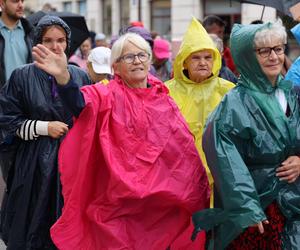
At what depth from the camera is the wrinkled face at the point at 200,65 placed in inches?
204

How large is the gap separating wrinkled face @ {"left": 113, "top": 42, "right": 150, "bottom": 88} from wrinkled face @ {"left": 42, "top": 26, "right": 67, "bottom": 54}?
510 millimetres

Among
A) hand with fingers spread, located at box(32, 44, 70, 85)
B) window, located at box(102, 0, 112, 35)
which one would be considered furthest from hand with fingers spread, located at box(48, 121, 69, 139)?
window, located at box(102, 0, 112, 35)

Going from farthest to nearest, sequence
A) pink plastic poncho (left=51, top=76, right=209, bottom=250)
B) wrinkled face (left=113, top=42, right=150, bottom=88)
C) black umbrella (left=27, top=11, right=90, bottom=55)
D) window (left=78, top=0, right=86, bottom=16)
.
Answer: window (left=78, top=0, right=86, bottom=16)
black umbrella (left=27, top=11, right=90, bottom=55)
wrinkled face (left=113, top=42, right=150, bottom=88)
pink plastic poncho (left=51, top=76, right=209, bottom=250)

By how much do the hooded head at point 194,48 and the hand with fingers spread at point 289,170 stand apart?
6.17ft

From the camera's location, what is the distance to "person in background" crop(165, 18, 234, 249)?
16.7ft

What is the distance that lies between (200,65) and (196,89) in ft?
0.62

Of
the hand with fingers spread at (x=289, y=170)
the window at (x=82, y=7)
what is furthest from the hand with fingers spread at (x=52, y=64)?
the window at (x=82, y=7)

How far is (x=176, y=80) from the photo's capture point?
5332mm

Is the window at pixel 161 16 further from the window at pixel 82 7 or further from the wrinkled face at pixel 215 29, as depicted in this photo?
the wrinkled face at pixel 215 29

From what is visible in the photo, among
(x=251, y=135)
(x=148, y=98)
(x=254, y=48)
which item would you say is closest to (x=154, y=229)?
(x=148, y=98)

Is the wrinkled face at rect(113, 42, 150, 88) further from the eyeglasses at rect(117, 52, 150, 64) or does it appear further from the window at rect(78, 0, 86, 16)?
the window at rect(78, 0, 86, 16)

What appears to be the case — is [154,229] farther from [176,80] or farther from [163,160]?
[176,80]

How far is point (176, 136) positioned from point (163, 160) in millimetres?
174

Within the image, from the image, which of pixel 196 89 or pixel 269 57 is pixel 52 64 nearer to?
pixel 269 57
